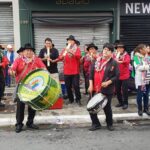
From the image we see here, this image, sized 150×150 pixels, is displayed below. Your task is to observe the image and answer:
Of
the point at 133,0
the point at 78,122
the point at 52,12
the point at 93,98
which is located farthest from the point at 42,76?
the point at 133,0

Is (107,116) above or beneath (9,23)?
beneath

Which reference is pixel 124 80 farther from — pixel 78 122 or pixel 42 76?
pixel 42 76

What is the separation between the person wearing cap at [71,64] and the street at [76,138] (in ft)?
5.54

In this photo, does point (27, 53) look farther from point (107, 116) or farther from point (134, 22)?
point (134, 22)

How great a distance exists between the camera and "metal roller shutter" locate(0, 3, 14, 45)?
1125cm

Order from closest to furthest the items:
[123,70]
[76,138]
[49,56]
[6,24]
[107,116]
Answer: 1. [76,138]
2. [107,116]
3. [123,70]
4. [49,56]
5. [6,24]

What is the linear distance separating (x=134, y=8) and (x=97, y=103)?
208 inches

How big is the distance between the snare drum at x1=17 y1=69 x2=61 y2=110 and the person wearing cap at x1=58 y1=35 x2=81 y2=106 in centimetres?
216

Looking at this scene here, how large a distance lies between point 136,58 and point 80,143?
7.92 feet

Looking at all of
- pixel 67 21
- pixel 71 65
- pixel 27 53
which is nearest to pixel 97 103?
pixel 27 53

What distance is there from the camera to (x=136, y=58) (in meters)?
8.12

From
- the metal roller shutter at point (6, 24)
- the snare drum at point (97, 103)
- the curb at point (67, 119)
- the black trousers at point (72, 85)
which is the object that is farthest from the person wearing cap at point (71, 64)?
the metal roller shutter at point (6, 24)

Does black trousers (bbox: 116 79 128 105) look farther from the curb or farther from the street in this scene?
the street

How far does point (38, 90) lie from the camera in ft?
22.4
